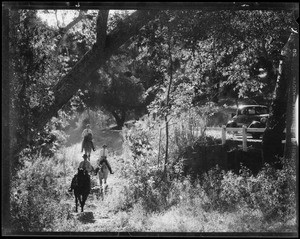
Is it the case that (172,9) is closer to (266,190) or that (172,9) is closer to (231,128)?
(231,128)

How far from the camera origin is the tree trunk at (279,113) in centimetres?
655

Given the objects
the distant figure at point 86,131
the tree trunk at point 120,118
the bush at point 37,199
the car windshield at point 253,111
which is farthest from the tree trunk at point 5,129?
the car windshield at point 253,111

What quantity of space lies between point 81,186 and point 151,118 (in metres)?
1.78

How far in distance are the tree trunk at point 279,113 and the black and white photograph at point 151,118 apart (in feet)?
0.06

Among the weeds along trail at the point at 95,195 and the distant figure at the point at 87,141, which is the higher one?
the distant figure at the point at 87,141

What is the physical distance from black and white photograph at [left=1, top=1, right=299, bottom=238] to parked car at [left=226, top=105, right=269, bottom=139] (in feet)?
0.07

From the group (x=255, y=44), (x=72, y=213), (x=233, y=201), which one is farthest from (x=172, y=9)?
(x=72, y=213)

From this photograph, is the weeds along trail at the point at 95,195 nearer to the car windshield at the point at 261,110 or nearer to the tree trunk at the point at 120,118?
the tree trunk at the point at 120,118

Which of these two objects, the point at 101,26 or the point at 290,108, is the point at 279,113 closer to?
the point at 290,108

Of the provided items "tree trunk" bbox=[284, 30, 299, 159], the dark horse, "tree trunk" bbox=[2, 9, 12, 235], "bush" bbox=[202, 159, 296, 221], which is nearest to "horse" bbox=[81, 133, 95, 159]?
the dark horse

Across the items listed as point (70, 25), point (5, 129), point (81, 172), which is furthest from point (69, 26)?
point (81, 172)

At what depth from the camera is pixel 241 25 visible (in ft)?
21.7

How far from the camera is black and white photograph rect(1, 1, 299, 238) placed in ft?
20.8

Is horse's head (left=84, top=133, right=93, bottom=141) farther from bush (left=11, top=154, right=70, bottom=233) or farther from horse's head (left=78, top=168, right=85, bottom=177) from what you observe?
bush (left=11, top=154, right=70, bottom=233)
